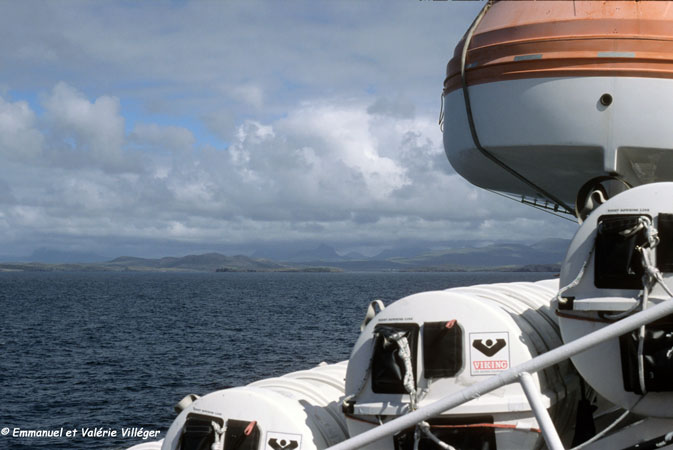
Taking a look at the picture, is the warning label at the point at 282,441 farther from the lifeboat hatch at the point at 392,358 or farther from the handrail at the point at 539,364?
the handrail at the point at 539,364

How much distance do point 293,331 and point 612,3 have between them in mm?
65665

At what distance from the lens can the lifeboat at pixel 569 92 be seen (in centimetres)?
906

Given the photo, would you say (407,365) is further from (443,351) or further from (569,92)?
(569,92)

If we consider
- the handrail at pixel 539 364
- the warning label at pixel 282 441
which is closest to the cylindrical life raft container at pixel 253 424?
the warning label at pixel 282 441

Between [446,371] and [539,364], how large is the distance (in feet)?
7.07

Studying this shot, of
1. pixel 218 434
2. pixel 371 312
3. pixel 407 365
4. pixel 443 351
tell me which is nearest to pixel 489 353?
pixel 443 351

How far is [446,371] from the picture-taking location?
712 centimetres

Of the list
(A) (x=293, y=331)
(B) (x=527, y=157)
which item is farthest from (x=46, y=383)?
(B) (x=527, y=157)

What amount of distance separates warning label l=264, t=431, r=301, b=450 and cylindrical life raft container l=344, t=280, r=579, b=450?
743 mm

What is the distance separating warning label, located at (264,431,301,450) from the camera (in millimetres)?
7816

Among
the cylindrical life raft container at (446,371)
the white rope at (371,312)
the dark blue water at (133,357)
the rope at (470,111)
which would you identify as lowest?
the dark blue water at (133,357)

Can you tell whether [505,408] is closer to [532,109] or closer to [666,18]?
[532,109]

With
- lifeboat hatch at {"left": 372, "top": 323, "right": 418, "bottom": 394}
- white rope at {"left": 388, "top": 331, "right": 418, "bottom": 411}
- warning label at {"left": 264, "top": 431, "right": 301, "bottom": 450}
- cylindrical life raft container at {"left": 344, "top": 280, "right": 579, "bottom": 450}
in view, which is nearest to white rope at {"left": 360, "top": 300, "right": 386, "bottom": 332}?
cylindrical life raft container at {"left": 344, "top": 280, "right": 579, "bottom": 450}

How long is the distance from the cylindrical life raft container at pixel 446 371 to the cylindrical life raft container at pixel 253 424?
811mm
